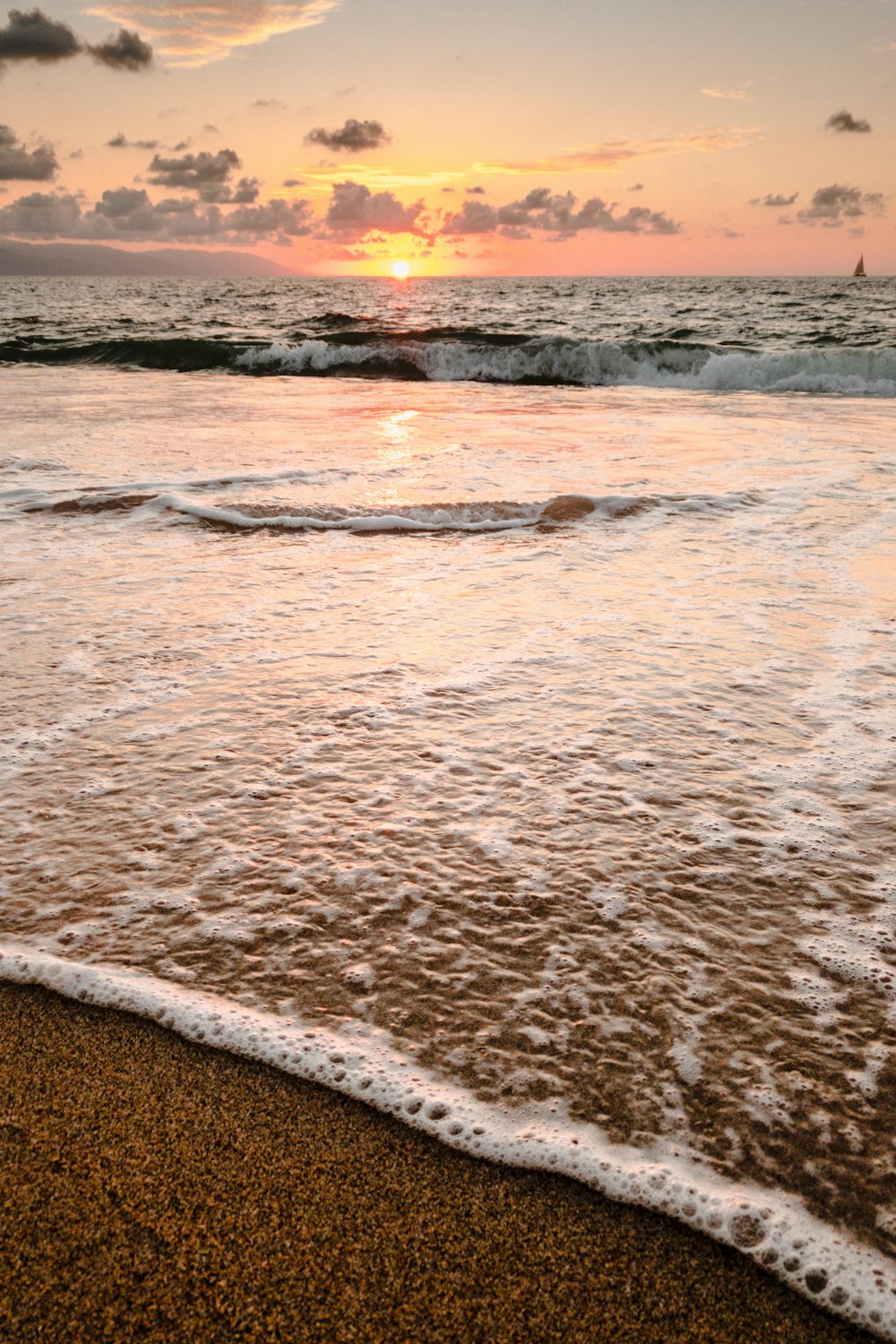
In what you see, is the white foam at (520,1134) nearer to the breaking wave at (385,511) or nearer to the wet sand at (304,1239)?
the wet sand at (304,1239)

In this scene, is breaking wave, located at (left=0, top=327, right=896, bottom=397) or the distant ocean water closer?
the distant ocean water

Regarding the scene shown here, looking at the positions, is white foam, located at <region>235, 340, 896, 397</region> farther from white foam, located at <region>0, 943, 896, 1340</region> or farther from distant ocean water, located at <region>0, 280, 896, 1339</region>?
white foam, located at <region>0, 943, 896, 1340</region>

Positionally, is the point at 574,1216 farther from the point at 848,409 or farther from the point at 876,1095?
the point at 848,409

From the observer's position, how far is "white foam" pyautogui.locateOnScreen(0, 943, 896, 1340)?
60.6 inches

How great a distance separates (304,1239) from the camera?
154 cm

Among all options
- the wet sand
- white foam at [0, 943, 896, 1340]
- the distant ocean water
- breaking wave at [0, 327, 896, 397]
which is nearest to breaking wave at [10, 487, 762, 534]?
the distant ocean water

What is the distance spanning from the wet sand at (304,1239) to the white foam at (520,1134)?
33 millimetres

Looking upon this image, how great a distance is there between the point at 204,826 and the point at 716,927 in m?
1.47

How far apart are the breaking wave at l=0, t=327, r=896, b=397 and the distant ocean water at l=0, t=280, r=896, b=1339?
A: 1193cm

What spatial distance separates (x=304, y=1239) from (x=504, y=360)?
68.9 feet

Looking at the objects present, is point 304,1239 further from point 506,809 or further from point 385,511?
point 385,511

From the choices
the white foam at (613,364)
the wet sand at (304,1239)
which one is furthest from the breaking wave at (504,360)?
the wet sand at (304,1239)

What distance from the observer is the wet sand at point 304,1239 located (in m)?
1.43

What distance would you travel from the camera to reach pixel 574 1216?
1.63 m
